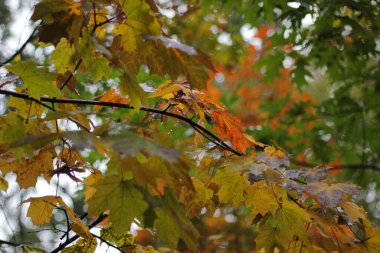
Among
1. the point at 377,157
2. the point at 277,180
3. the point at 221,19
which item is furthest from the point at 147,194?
the point at 221,19

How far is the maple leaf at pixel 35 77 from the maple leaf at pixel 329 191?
35.7 inches

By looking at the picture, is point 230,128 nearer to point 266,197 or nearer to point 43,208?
point 266,197

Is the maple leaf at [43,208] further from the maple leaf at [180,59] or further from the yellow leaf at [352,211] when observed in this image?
the yellow leaf at [352,211]

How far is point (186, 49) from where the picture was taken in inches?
46.8

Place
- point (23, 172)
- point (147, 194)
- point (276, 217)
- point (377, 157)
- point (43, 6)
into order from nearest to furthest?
point (147, 194)
point (43, 6)
point (276, 217)
point (23, 172)
point (377, 157)

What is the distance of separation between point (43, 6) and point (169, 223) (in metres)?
0.69

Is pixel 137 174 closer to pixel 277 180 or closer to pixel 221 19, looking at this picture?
pixel 277 180

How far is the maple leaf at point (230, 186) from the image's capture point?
1.68 metres

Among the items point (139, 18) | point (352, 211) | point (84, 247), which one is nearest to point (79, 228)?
point (84, 247)

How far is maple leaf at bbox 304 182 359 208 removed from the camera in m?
1.45

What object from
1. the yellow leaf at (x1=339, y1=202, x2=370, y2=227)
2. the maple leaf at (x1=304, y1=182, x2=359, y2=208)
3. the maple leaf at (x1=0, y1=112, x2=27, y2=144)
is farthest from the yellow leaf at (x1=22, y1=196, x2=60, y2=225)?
the yellow leaf at (x1=339, y1=202, x2=370, y2=227)

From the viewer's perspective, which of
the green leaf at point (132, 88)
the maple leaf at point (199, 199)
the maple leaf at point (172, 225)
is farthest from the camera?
the maple leaf at point (199, 199)

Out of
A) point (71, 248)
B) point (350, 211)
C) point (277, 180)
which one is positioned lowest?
point (71, 248)

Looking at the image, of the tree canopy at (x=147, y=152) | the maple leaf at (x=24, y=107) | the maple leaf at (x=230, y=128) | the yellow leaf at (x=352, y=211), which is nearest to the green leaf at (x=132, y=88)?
the tree canopy at (x=147, y=152)
